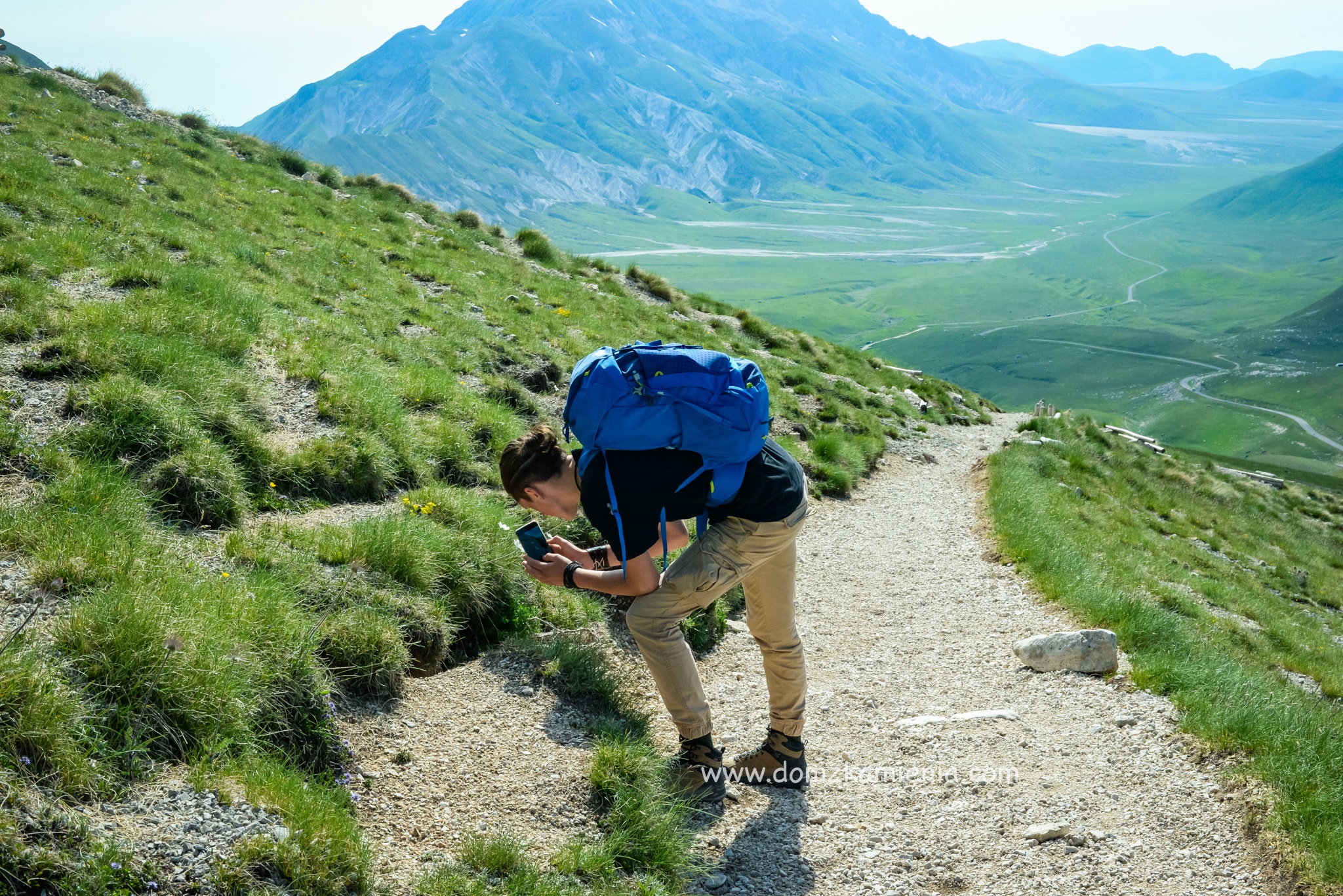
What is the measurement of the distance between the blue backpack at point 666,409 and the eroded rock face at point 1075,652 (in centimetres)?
540

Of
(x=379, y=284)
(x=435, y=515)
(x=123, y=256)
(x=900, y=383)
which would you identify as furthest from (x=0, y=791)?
(x=900, y=383)

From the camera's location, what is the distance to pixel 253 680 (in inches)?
184

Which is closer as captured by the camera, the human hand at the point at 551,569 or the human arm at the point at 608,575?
the human arm at the point at 608,575

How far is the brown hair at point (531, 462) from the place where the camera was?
192 inches

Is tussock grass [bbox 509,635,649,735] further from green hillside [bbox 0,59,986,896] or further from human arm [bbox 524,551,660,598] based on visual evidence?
human arm [bbox 524,551,660,598]

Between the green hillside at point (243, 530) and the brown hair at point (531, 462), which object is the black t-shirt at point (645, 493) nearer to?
the brown hair at point (531, 462)

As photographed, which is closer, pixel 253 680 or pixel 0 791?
pixel 0 791

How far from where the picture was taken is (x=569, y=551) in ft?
18.1

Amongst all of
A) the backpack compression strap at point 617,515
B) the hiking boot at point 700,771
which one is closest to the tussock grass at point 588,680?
the hiking boot at point 700,771

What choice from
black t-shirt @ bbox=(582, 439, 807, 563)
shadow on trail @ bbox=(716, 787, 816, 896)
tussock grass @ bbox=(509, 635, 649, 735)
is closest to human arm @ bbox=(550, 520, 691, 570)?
black t-shirt @ bbox=(582, 439, 807, 563)

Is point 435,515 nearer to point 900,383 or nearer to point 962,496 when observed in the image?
point 962,496

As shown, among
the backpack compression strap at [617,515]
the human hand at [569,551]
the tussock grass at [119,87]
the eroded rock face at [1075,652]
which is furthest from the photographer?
the tussock grass at [119,87]

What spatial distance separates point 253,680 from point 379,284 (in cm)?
1352

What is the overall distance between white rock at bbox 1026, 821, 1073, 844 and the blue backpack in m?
3.26
